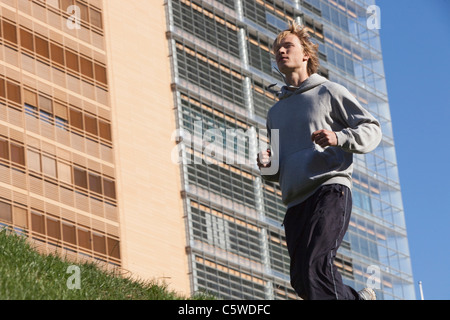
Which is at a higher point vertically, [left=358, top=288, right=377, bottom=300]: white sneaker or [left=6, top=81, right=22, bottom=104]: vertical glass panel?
[left=6, top=81, right=22, bottom=104]: vertical glass panel

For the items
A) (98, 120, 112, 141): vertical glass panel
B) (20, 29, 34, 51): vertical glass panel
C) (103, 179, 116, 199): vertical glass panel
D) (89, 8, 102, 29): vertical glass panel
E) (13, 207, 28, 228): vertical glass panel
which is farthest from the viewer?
(89, 8, 102, 29): vertical glass panel

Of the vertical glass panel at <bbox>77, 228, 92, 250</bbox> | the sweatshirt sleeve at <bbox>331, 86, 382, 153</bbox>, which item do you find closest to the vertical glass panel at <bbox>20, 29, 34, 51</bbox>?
the vertical glass panel at <bbox>77, 228, 92, 250</bbox>

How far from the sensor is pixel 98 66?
77.8m

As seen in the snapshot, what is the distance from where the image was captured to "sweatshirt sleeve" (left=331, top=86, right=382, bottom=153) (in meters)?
10.3

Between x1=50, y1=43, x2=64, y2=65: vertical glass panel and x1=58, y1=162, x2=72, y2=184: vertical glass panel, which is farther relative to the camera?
x1=50, y1=43, x2=64, y2=65: vertical glass panel

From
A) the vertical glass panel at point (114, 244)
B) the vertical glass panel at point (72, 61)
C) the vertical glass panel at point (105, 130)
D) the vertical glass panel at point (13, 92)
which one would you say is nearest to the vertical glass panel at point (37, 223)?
the vertical glass panel at point (114, 244)

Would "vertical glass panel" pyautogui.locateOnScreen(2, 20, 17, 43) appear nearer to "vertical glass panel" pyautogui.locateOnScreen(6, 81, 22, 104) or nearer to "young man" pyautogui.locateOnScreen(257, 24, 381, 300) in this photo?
"vertical glass panel" pyautogui.locateOnScreen(6, 81, 22, 104)

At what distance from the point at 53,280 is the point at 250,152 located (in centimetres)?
7951

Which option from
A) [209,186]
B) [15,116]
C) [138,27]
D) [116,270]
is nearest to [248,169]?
[209,186]

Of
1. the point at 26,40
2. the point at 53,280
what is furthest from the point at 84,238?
the point at 53,280

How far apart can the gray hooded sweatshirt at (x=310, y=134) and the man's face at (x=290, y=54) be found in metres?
0.17

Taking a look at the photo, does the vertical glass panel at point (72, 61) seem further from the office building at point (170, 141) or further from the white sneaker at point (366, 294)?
the white sneaker at point (366, 294)

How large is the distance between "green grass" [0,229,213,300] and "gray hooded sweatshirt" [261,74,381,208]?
2043 mm

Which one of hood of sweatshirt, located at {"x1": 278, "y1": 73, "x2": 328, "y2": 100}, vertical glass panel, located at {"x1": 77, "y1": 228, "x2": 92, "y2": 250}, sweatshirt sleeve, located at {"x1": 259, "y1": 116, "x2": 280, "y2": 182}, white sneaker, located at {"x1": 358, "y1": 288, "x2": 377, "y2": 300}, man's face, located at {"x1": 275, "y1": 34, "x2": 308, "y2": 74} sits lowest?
white sneaker, located at {"x1": 358, "y1": 288, "x2": 377, "y2": 300}
